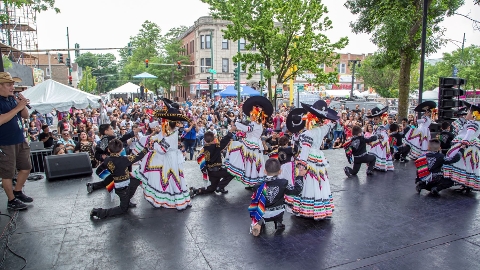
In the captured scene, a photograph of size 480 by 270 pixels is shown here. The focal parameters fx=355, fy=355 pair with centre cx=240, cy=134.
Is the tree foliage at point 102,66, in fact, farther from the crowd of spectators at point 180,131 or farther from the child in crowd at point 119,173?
the child in crowd at point 119,173

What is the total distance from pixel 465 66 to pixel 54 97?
4208 centimetres

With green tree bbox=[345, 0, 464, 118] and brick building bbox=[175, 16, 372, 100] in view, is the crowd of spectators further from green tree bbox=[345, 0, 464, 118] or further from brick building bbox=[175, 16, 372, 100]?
brick building bbox=[175, 16, 372, 100]

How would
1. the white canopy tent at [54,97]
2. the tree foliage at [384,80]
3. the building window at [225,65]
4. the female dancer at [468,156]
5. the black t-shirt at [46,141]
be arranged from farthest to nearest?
the building window at [225,65], the tree foliage at [384,80], the white canopy tent at [54,97], the black t-shirt at [46,141], the female dancer at [468,156]

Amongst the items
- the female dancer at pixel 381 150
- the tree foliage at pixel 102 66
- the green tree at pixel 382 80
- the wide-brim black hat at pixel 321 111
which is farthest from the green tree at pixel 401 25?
the tree foliage at pixel 102 66

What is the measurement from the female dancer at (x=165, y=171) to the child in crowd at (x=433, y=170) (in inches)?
196

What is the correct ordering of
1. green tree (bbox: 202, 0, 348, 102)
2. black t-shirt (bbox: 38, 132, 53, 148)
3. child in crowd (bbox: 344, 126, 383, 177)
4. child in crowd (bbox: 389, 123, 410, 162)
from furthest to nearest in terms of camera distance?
green tree (bbox: 202, 0, 348, 102) → child in crowd (bbox: 389, 123, 410, 162) → black t-shirt (bbox: 38, 132, 53, 148) → child in crowd (bbox: 344, 126, 383, 177)

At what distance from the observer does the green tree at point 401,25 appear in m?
13.7

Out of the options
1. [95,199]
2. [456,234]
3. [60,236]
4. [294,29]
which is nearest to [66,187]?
[95,199]

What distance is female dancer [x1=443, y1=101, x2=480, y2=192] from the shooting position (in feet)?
23.6

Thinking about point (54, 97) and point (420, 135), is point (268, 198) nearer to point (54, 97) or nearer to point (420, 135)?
point (420, 135)

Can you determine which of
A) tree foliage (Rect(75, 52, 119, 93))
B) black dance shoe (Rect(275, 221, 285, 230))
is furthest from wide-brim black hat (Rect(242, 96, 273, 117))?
tree foliage (Rect(75, 52, 119, 93))

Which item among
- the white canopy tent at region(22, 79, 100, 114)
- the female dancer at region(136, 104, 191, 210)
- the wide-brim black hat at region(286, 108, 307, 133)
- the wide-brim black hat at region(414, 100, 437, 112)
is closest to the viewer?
the female dancer at region(136, 104, 191, 210)

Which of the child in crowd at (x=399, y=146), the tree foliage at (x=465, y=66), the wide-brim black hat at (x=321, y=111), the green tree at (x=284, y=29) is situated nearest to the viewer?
the wide-brim black hat at (x=321, y=111)

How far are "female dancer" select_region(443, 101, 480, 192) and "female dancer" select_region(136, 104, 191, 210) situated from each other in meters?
5.56
